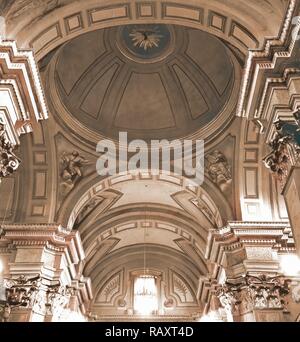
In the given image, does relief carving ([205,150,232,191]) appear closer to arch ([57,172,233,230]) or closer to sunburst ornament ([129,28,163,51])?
arch ([57,172,233,230])

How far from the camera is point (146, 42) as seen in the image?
12.5m

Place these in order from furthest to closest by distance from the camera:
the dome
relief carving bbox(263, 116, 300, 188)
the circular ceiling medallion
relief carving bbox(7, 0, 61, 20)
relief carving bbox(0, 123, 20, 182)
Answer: the circular ceiling medallion → the dome → relief carving bbox(7, 0, 61, 20) → relief carving bbox(0, 123, 20, 182) → relief carving bbox(263, 116, 300, 188)

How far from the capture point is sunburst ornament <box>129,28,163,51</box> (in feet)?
40.3

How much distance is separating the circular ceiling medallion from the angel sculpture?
3.35 m

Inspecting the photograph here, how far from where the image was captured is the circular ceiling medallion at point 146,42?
12.2 m

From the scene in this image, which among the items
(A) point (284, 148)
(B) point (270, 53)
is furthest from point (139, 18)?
(A) point (284, 148)

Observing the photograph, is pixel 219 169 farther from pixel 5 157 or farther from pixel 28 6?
pixel 5 157

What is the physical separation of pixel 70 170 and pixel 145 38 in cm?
432

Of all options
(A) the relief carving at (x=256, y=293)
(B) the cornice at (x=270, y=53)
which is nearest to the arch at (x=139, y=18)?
(B) the cornice at (x=270, y=53)

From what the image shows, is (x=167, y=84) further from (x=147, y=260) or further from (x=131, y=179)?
(x=147, y=260)

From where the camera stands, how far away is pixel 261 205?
11.6m

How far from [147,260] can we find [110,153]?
726cm

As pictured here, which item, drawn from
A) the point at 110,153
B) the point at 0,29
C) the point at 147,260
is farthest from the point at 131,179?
the point at 0,29

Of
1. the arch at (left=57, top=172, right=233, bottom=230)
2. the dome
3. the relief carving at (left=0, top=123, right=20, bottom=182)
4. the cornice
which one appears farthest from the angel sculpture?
the cornice
